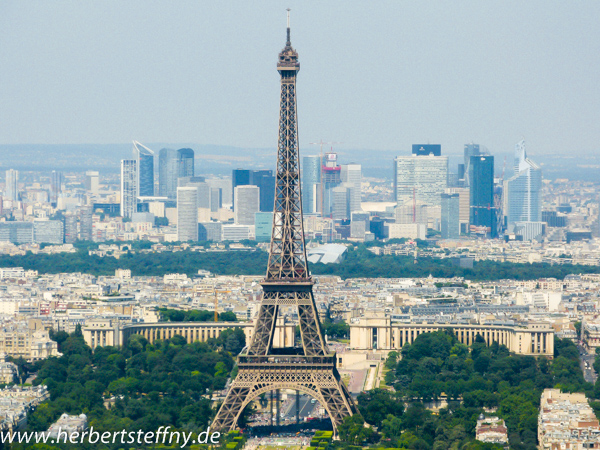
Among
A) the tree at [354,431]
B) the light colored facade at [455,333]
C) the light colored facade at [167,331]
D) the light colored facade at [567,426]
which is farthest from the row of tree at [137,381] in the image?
the light colored facade at [567,426]

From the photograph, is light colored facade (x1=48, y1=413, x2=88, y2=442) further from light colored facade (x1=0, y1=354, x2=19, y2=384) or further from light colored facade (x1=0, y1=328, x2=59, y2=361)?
light colored facade (x1=0, y1=328, x2=59, y2=361)

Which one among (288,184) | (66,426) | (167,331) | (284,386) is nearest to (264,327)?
(284,386)

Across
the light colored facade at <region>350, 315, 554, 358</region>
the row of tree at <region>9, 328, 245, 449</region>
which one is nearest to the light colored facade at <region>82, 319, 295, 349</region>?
the row of tree at <region>9, 328, 245, 449</region>

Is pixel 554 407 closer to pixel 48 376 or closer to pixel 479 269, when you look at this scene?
pixel 48 376

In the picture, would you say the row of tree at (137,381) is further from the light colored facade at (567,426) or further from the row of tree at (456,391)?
the light colored facade at (567,426)

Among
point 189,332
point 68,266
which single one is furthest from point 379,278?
point 189,332

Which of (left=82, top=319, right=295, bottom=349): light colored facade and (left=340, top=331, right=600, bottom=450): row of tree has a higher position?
(left=82, top=319, right=295, bottom=349): light colored facade
